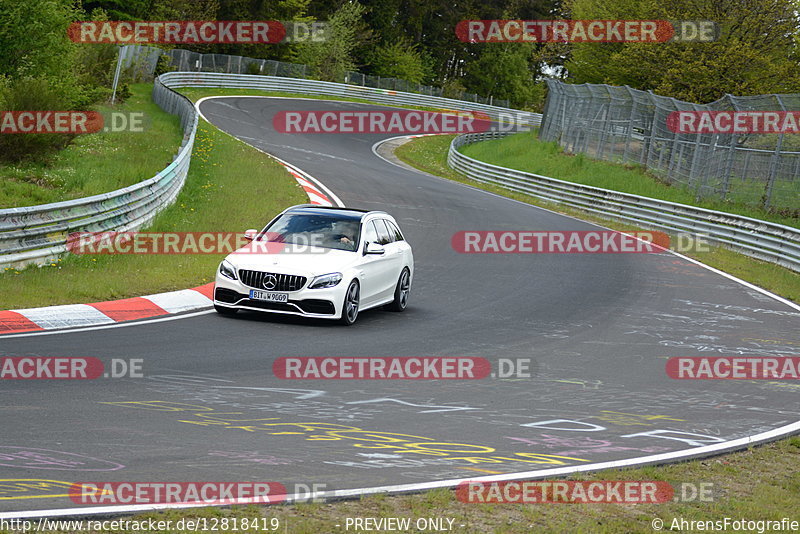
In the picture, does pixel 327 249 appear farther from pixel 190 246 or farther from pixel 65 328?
pixel 190 246

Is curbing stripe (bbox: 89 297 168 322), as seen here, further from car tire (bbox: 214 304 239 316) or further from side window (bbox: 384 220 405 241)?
side window (bbox: 384 220 405 241)

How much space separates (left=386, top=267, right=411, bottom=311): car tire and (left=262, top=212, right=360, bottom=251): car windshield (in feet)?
3.86

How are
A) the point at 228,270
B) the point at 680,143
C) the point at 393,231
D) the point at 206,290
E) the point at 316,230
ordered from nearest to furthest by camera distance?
the point at 228,270, the point at 316,230, the point at 206,290, the point at 393,231, the point at 680,143

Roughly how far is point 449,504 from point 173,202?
16.5 meters

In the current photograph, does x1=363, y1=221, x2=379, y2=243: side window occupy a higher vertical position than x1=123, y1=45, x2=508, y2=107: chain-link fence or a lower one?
lower

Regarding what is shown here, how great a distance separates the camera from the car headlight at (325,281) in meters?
12.9

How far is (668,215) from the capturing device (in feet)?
92.9

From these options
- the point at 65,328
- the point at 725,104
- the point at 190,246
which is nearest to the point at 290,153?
the point at 725,104

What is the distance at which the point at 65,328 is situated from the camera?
1127 cm

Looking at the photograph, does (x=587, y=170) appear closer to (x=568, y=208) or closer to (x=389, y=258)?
(x=568, y=208)

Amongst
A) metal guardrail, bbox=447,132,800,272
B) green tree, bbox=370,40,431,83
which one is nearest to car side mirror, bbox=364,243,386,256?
metal guardrail, bbox=447,132,800,272

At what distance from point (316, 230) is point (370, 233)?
2.60 feet

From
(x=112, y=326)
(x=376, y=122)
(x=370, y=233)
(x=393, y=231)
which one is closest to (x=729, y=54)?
(x=376, y=122)

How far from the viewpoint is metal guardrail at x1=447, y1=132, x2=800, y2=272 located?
77.4 ft
